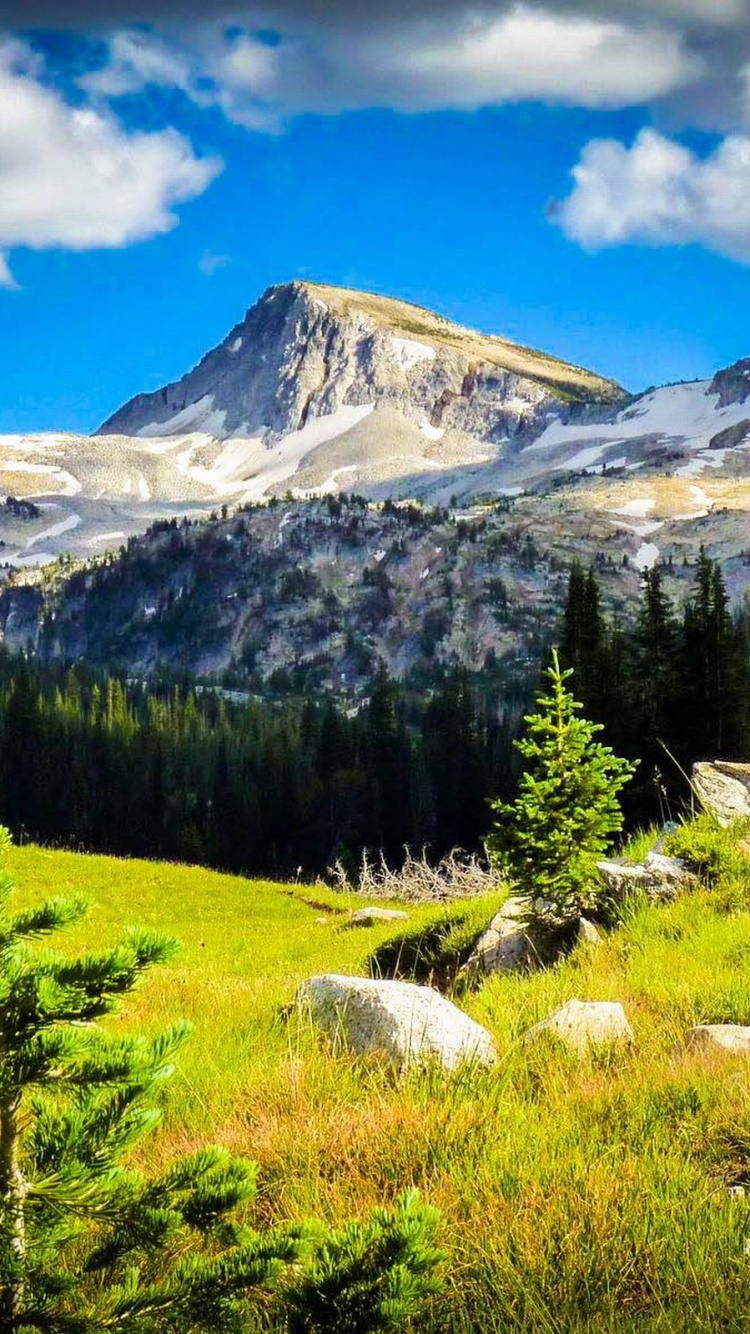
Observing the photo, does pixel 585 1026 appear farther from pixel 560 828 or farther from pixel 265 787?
pixel 265 787

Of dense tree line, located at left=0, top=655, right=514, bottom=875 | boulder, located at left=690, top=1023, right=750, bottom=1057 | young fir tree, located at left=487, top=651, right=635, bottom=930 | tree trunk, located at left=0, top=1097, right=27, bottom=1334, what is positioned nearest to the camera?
tree trunk, located at left=0, top=1097, right=27, bottom=1334

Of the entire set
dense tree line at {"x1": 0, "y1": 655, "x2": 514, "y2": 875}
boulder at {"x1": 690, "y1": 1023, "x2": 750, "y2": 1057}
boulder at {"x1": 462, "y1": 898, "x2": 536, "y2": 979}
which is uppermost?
boulder at {"x1": 690, "y1": 1023, "x2": 750, "y2": 1057}

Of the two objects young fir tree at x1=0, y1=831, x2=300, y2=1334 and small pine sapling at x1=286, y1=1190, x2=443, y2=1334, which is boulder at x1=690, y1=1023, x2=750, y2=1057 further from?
young fir tree at x1=0, y1=831, x2=300, y2=1334

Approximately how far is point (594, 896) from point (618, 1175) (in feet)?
23.6

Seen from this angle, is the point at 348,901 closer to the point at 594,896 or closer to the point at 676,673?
the point at 676,673

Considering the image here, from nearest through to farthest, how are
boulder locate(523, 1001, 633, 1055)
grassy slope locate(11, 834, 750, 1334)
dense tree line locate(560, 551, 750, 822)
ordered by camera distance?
grassy slope locate(11, 834, 750, 1334) → boulder locate(523, 1001, 633, 1055) → dense tree line locate(560, 551, 750, 822)

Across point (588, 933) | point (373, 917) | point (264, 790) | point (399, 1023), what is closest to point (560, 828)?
point (588, 933)

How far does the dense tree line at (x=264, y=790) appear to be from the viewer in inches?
4058

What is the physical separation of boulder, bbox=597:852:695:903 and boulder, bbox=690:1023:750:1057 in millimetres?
4589

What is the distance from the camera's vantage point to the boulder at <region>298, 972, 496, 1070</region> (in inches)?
248

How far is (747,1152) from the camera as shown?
4.85 m

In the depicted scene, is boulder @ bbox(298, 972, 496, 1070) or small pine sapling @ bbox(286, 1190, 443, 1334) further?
boulder @ bbox(298, 972, 496, 1070)

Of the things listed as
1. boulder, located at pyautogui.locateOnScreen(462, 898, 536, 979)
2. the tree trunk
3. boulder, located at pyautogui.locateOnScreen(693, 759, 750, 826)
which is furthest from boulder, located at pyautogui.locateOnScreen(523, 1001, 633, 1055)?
boulder, located at pyautogui.locateOnScreen(693, 759, 750, 826)

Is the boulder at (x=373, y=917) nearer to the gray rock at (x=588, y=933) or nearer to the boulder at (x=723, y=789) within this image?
the boulder at (x=723, y=789)
